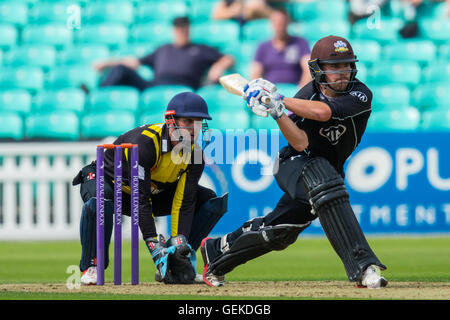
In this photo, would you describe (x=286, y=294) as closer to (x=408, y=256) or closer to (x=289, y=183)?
(x=289, y=183)

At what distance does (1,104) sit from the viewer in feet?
45.4

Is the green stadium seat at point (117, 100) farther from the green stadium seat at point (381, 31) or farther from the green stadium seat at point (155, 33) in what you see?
the green stadium seat at point (381, 31)

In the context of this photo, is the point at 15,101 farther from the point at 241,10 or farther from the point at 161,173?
the point at 161,173

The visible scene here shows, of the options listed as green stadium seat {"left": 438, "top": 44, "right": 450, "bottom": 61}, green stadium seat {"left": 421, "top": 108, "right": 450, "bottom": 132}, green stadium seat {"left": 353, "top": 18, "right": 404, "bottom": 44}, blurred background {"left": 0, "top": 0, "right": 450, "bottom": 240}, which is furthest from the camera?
green stadium seat {"left": 353, "top": 18, "right": 404, "bottom": 44}

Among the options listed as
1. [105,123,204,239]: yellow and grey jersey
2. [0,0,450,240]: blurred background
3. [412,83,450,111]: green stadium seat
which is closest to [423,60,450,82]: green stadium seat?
[0,0,450,240]: blurred background

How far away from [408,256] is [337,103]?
12.7 ft

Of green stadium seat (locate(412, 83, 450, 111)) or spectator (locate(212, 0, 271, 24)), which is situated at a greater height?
spectator (locate(212, 0, 271, 24))

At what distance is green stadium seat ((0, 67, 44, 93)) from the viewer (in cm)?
1459

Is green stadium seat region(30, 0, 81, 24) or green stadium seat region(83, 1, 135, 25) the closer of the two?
green stadium seat region(83, 1, 135, 25)

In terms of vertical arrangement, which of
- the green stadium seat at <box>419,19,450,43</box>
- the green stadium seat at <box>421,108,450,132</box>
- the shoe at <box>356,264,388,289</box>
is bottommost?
the shoe at <box>356,264,388,289</box>

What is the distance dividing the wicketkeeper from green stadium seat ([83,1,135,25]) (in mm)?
8952

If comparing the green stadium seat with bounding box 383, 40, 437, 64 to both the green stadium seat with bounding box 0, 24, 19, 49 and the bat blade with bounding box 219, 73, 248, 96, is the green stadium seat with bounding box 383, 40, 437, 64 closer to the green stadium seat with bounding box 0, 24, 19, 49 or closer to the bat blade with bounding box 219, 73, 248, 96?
the green stadium seat with bounding box 0, 24, 19, 49

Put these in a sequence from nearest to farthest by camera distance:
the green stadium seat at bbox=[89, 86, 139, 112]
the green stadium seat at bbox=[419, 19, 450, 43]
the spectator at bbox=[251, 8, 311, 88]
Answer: the spectator at bbox=[251, 8, 311, 88] → the green stadium seat at bbox=[89, 86, 139, 112] → the green stadium seat at bbox=[419, 19, 450, 43]

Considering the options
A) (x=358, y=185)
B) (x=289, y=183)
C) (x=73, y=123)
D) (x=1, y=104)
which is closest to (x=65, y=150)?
(x=73, y=123)
